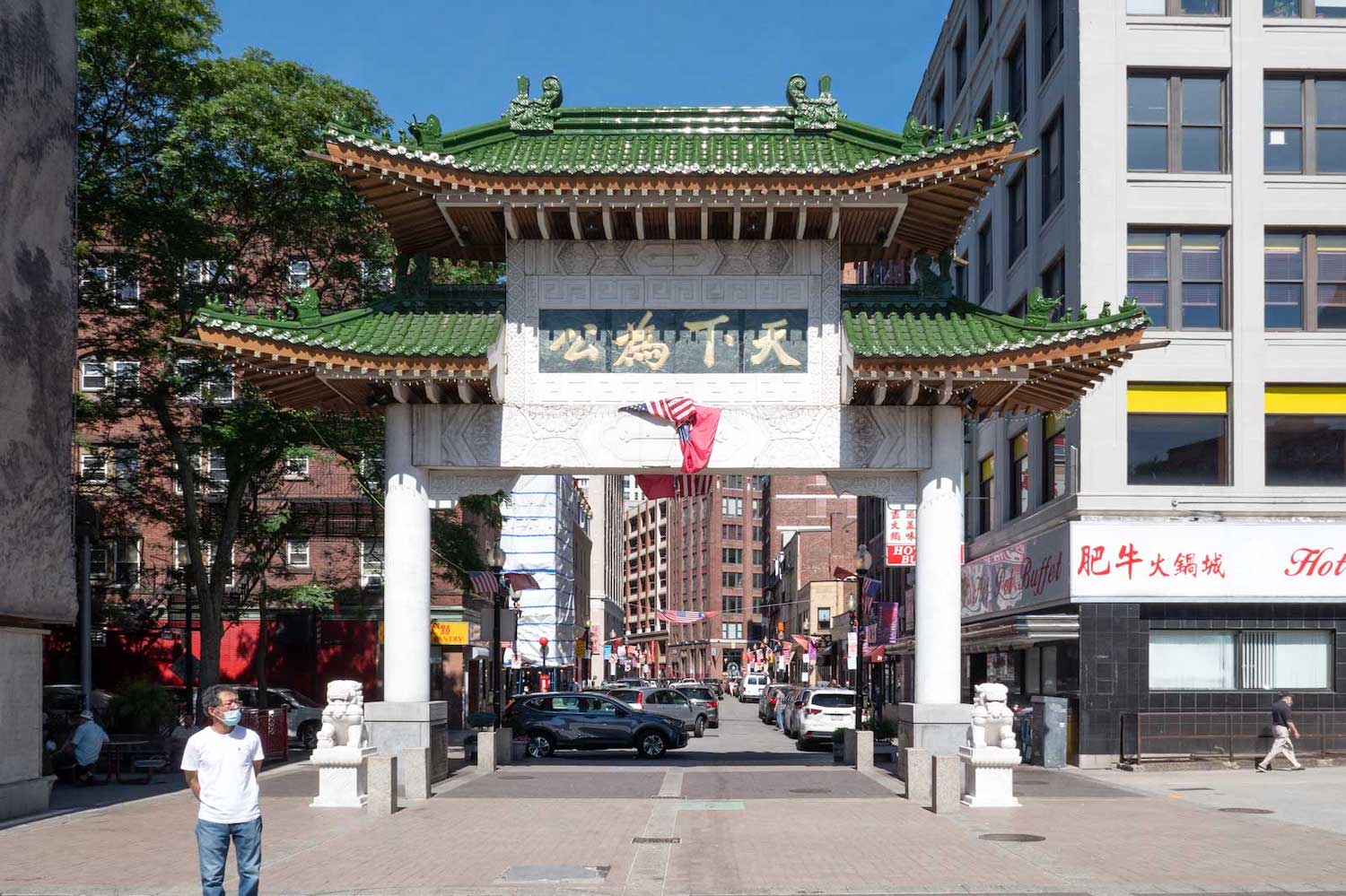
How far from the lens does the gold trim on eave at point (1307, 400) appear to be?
101 feet

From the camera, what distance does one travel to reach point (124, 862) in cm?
1530

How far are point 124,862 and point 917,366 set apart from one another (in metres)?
13.0

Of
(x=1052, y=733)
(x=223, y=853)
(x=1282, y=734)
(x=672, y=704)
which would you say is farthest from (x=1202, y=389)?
(x=223, y=853)

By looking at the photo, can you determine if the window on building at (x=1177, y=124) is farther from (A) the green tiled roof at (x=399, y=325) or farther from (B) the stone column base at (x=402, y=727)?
(B) the stone column base at (x=402, y=727)

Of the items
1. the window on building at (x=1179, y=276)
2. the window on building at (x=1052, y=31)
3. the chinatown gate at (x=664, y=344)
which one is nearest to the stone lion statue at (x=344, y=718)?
the chinatown gate at (x=664, y=344)

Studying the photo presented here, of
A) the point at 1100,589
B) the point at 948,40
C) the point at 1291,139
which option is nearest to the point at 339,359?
the point at 1100,589

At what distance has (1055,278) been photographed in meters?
33.9

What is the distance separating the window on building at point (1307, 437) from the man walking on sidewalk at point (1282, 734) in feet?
16.6

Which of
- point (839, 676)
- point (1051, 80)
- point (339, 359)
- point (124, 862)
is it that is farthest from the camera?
point (839, 676)

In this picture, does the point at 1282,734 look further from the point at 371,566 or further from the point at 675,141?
the point at 371,566

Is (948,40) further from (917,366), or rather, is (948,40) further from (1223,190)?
(917,366)

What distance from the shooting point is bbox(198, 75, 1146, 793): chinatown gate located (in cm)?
2189

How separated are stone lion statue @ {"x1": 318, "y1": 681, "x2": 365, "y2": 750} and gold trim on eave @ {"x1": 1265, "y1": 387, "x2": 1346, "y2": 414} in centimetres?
2081

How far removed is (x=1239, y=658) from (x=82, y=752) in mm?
23371
